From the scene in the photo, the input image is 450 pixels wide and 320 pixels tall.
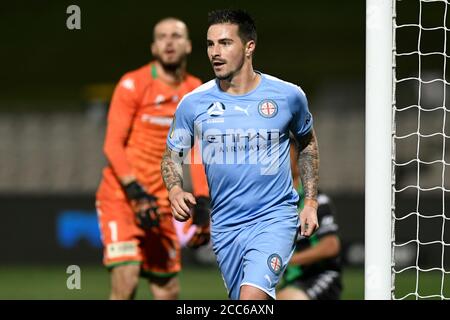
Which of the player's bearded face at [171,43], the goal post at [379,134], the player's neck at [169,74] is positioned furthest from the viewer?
the player's neck at [169,74]

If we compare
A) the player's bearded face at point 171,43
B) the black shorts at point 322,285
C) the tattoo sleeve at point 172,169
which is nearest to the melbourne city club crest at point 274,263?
the tattoo sleeve at point 172,169

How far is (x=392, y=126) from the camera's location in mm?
5801

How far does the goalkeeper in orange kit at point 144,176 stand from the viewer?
723cm

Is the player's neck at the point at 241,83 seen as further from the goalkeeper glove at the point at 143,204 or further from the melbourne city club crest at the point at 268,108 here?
the goalkeeper glove at the point at 143,204

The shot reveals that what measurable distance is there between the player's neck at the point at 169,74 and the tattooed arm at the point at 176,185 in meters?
1.95

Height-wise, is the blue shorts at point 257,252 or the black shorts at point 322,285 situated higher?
the blue shorts at point 257,252

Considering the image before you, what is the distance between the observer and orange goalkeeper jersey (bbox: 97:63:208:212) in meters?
7.33

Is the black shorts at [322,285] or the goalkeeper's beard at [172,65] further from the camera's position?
the goalkeeper's beard at [172,65]

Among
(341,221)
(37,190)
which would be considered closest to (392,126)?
(341,221)

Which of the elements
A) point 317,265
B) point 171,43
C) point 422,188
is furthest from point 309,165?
point 422,188

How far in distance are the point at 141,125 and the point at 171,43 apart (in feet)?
2.05

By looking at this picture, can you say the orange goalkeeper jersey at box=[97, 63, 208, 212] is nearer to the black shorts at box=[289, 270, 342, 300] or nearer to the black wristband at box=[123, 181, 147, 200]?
the black wristband at box=[123, 181, 147, 200]
